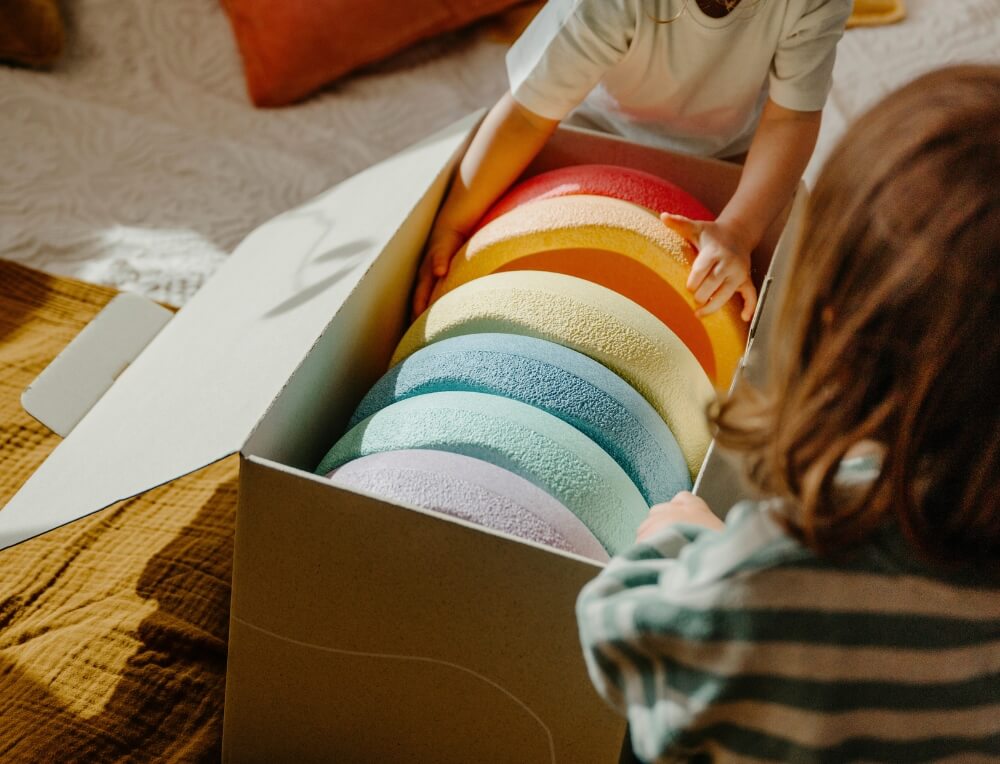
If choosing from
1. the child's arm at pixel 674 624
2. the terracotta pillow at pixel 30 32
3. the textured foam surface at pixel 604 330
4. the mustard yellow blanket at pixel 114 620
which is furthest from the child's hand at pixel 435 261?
the terracotta pillow at pixel 30 32

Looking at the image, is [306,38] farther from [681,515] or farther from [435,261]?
[681,515]

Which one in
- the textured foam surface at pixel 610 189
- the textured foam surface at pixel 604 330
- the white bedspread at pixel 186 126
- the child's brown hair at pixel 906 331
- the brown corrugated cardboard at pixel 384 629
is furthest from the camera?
the white bedspread at pixel 186 126

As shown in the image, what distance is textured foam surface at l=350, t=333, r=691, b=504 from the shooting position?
24.8 inches

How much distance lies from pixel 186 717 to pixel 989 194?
655mm

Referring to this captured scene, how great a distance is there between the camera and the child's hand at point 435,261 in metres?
0.83

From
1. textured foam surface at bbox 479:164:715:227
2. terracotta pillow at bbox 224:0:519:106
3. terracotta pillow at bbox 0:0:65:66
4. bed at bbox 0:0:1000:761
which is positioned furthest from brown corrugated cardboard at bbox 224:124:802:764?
terracotta pillow at bbox 0:0:65:66

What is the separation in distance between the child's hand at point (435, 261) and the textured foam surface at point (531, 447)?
225 millimetres

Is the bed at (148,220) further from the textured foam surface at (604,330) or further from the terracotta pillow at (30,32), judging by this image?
the textured foam surface at (604,330)

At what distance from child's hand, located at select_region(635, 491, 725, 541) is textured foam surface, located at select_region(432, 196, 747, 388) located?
0.19 meters

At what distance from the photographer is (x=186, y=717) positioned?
27.5 inches

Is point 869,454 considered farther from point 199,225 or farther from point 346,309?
point 199,225

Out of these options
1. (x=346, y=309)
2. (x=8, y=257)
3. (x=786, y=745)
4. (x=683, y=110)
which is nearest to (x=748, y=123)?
(x=683, y=110)

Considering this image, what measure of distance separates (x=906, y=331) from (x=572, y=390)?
0.88ft

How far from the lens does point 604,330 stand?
2.19ft
